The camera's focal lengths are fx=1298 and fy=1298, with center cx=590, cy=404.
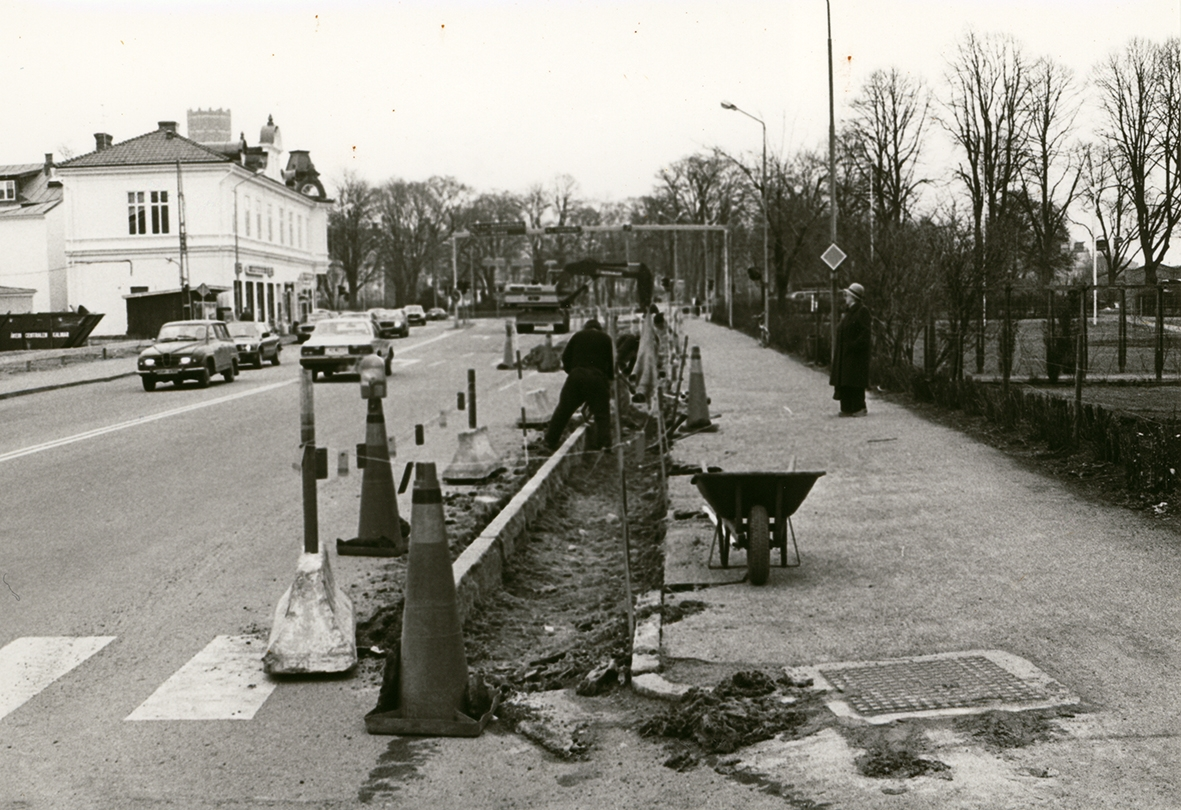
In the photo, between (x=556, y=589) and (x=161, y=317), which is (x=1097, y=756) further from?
(x=161, y=317)

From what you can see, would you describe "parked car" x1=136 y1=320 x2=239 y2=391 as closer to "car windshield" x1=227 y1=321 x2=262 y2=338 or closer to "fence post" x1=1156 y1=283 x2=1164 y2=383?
"car windshield" x1=227 y1=321 x2=262 y2=338

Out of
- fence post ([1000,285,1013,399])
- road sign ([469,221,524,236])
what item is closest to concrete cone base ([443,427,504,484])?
fence post ([1000,285,1013,399])

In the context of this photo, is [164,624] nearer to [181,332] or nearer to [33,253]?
[181,332]

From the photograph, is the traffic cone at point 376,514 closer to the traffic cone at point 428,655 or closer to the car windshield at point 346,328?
the traffic cone at point 428,655

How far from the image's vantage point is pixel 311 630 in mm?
6664

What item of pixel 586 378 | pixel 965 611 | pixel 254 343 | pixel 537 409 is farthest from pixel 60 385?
pixel 965 611

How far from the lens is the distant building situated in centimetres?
7012

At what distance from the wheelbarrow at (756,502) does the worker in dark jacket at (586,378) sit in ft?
25.2

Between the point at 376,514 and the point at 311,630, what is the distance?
119 inches

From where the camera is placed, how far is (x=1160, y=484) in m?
10.5

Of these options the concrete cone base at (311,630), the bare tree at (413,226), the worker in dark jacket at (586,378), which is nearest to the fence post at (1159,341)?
the worker in dark jacket at (586,378)

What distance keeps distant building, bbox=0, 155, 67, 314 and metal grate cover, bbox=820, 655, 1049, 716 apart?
69.5 metres

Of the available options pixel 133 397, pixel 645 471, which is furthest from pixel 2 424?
pixel 645 471

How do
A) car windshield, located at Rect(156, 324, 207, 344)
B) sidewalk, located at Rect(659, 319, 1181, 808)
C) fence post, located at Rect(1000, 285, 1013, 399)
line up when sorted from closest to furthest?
sidewalk, located at Rect(659, 319, 1181, 808), fence post, located at Rect(1000, 285, 1013, 399), car windshield, located at Rect(156, 324, 207, 344)
